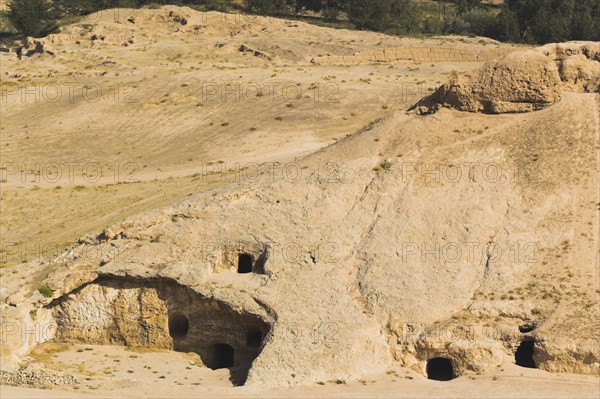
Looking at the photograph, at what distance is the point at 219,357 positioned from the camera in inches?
1298

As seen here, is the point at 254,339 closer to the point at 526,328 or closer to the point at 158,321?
the point at 158,321

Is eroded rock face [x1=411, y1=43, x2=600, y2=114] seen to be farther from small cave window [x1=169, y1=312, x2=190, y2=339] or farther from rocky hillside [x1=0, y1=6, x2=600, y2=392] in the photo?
small cave window [x1=169, y1=312, x2=190, y2=339]

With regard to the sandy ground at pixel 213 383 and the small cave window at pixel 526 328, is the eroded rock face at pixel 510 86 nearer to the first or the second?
the small cave window at pixel 526 328

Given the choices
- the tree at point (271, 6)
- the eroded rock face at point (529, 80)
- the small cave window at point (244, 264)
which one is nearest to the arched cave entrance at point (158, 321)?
the small cave window at point (244, 264)

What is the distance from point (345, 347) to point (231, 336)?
4494 mm

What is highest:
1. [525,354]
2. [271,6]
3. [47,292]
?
[271,6]

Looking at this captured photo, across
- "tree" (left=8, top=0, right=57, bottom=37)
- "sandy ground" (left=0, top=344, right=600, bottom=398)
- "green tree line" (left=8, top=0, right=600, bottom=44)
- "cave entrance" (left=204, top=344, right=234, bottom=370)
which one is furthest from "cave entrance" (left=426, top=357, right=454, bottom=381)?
"tree" (left=8, top=0, right=57, bottom=37)

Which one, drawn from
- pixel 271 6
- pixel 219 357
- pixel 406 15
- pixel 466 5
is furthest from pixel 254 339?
pixel 466 5

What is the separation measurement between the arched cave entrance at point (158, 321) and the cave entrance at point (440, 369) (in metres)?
5.31

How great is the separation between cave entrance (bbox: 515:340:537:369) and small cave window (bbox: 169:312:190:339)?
34.2 ft

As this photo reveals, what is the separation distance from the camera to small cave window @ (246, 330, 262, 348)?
105ft

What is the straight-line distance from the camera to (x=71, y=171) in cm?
5684

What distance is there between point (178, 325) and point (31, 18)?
5943 cm

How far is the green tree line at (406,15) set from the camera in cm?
8575
